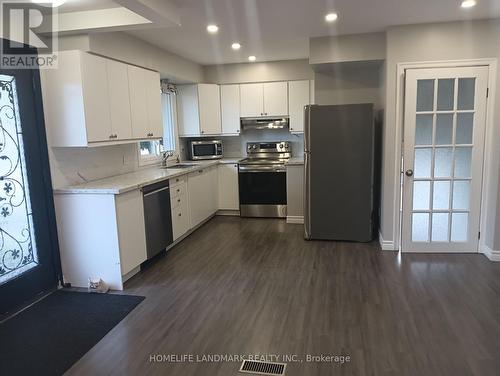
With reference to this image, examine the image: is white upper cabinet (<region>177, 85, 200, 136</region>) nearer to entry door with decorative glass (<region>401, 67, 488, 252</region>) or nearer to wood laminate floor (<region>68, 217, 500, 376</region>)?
wood laminate floor (<region>68, 217, 500, 376</region>)

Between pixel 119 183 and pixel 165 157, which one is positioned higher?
pixel 165 157

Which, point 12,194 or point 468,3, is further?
point 468,3

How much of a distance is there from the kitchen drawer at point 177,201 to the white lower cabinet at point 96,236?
88 cm

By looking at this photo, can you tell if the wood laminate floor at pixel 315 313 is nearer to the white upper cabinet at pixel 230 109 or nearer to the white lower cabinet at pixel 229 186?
the white lower cabinet at pixel 229 186

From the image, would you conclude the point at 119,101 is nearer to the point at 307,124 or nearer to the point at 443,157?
the point at 307,124

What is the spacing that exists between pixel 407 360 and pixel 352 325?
49 centimetres

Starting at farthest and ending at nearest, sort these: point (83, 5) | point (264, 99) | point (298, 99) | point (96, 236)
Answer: point (264, 99), point (298, 99), point (96, 236), point (83, 5)

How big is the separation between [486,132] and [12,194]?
4713mm

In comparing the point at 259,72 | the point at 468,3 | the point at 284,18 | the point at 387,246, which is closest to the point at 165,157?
the point at 259,72

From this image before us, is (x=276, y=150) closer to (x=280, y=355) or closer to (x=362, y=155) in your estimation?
(x=362, y=155)

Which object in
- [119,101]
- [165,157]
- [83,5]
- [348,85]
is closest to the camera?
[83,5]

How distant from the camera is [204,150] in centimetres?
632

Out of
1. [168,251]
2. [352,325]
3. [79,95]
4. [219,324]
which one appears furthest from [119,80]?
[352,325]

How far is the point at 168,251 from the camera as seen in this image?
14.9 feet
